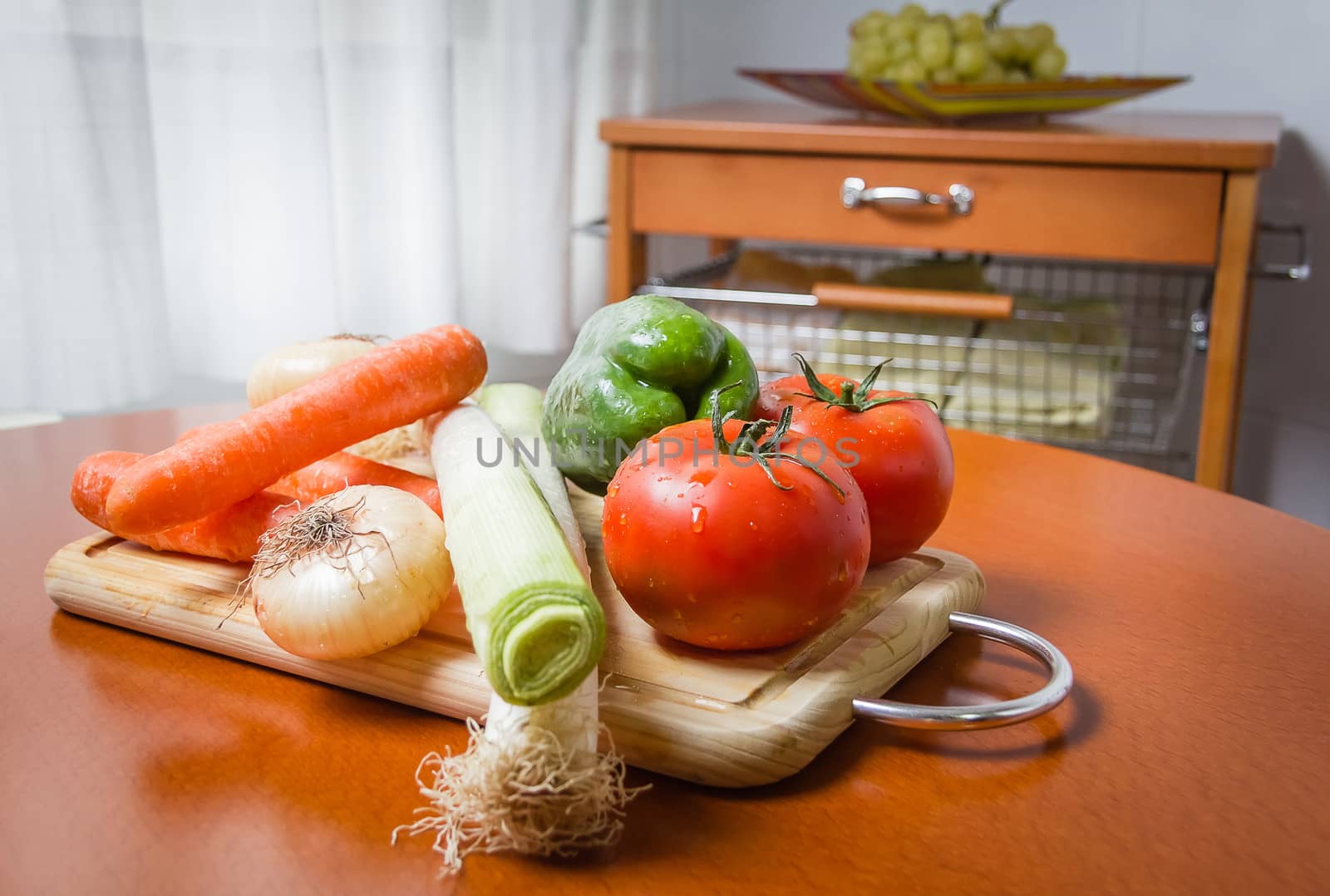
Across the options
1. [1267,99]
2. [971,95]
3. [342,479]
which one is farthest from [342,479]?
[1267,99]

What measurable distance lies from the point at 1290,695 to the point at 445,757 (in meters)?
0.43

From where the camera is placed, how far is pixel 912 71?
71.1 inches

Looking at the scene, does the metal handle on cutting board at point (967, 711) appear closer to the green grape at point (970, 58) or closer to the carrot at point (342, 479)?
the carrot at point (342, 479)

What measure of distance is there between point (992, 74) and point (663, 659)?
1.47 meters

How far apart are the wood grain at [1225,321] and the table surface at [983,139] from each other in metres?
0.05

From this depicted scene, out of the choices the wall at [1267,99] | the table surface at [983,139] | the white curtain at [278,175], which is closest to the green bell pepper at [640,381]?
the white curtain at [278,175]

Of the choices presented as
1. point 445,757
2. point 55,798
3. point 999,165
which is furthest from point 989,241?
point 55,798

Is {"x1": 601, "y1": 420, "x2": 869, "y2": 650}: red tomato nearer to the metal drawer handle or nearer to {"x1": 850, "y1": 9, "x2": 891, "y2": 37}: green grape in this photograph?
the metal drawer handle

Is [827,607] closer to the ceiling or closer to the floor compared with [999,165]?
closer to the floor

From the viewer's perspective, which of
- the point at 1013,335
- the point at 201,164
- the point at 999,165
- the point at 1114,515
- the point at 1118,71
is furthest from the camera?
the point at 1118,71

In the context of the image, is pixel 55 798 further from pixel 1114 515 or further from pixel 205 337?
pixel 205 337

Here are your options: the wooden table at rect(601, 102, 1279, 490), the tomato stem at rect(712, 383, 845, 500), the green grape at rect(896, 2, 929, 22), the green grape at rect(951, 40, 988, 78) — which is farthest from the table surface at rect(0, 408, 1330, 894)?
the green grape at rect(896, 2, 929, 22)

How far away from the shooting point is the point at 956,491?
3.12ft

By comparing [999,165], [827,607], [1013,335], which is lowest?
[1013,335]
